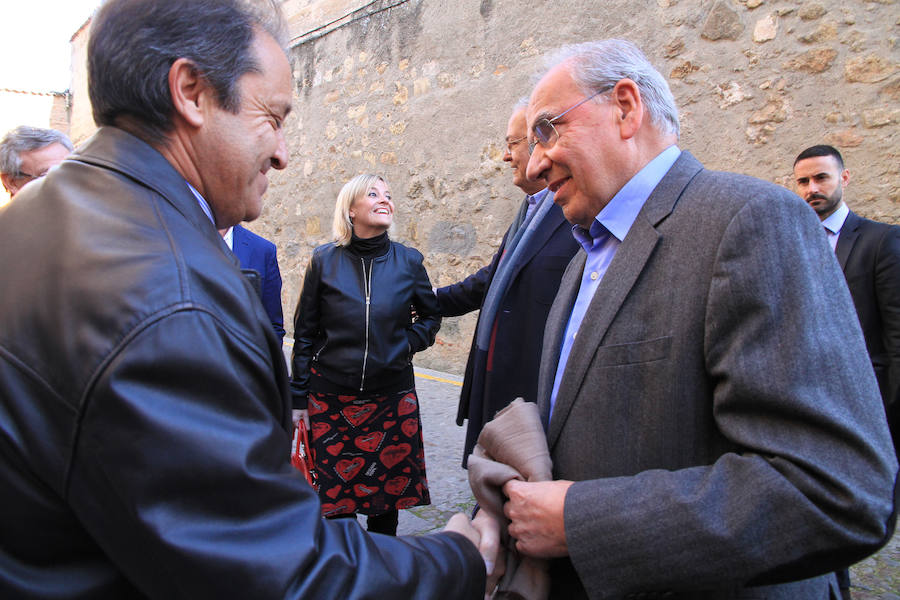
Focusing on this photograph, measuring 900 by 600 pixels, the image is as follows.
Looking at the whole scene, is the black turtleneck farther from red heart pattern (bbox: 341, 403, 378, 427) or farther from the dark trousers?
the dark trousers

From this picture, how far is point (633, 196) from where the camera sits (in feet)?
4.39

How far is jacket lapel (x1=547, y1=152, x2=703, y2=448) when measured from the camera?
1189 mm

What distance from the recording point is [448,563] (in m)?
1.07

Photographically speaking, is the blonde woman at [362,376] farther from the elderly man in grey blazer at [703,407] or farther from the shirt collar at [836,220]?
the shirt collar at [836,220]

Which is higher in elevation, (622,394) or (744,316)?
(744,316)

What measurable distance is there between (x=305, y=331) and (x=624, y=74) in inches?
96.1

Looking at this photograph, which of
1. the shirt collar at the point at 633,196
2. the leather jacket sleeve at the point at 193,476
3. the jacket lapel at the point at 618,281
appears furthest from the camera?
the shirt collar at the point at 633,196

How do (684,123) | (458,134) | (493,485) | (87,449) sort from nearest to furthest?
(87,449) → (493,485) → (684,123) → (458,134)

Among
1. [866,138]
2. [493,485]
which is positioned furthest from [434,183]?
[493,485]

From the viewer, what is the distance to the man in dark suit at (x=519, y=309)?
2525 millimetres

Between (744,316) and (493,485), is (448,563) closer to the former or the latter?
(493,485)

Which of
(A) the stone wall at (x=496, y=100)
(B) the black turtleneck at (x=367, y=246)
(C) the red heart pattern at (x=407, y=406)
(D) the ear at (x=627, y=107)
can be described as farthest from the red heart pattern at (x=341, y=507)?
(A) the stone wall at (x=496, y=100)

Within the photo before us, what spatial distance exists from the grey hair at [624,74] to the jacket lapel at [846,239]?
2.39m

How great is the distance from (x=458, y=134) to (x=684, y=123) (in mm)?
2965
